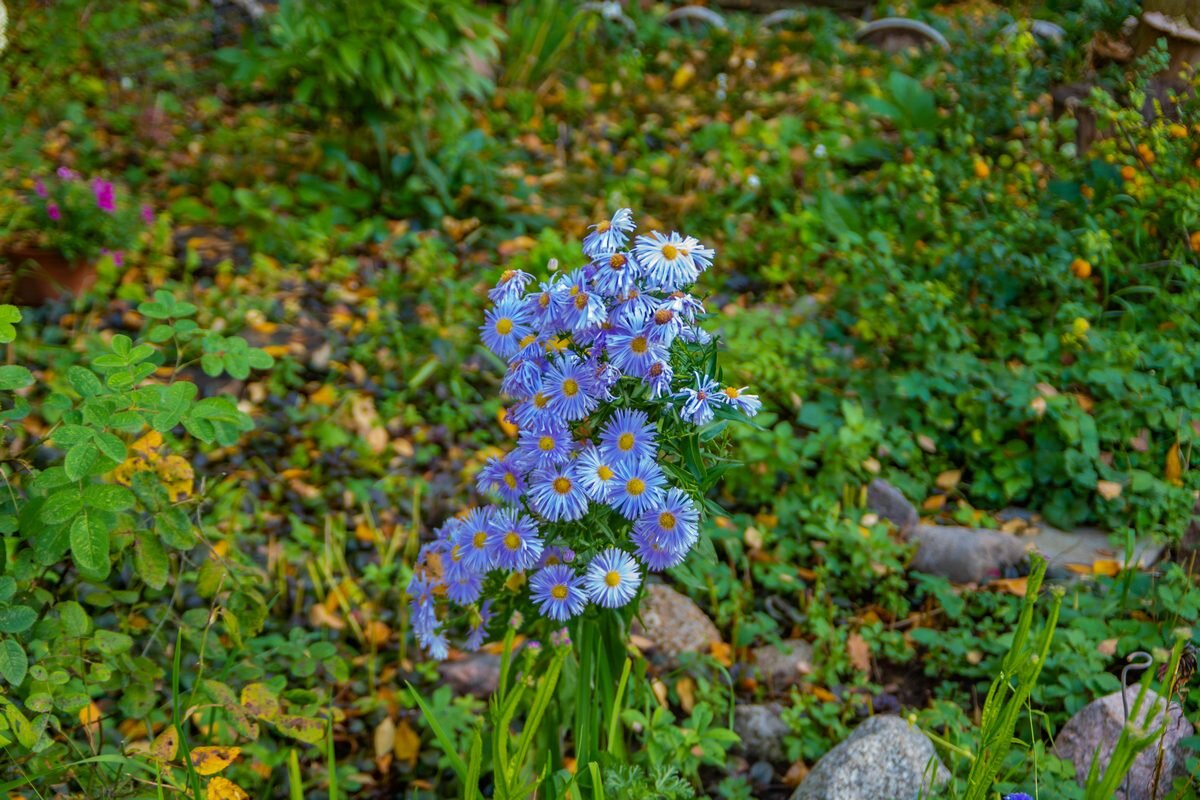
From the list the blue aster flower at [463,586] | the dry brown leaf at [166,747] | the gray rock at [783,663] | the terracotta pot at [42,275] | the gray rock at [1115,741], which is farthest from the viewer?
the terracotta pot at [42,275]

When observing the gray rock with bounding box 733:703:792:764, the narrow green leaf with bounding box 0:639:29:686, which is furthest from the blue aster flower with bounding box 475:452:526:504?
the gray rock with bounding box 733:703:792:764

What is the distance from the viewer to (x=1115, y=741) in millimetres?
1982

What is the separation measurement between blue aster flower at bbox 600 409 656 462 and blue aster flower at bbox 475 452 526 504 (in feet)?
0.61

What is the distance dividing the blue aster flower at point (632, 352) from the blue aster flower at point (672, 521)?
8.1 inches

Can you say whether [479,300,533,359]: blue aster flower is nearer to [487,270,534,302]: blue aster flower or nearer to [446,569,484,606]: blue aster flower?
[487,270,534,302]: blue aster flower

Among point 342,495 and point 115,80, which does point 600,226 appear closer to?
point 342,495

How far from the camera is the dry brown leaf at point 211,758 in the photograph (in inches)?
62.8

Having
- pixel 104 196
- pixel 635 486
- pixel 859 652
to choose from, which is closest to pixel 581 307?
pixel 635 486

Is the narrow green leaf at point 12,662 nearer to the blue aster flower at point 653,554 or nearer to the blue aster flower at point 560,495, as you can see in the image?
the blue aster flower at point 560,495

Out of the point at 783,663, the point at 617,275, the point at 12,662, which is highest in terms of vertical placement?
the point at 617,275

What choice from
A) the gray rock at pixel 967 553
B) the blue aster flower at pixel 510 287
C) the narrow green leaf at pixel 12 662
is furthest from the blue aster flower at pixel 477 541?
the gray rock at pixel 967 553

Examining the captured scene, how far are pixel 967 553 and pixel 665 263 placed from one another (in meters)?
1.52

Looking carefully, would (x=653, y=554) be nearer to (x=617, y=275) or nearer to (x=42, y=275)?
(x=617, y=275)

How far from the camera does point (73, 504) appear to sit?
1.61m
